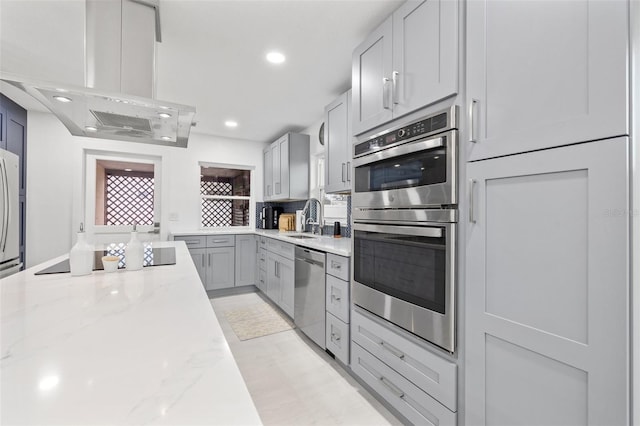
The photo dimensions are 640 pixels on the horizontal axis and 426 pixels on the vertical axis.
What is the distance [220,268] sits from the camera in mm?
4035

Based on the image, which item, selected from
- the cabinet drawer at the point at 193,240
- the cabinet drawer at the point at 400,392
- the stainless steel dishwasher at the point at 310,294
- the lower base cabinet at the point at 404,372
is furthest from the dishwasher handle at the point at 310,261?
the cabinet drawer at the point at 193,240

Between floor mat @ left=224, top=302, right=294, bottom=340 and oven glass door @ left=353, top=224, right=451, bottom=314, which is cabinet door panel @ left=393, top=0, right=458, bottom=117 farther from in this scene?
floor mat @ left=224, top=302, right=294, bottom=340

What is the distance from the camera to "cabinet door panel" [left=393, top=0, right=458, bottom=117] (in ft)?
4.27

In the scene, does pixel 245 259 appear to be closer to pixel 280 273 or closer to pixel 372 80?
pixel 280 273

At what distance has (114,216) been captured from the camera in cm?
391

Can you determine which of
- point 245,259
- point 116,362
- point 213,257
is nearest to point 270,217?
point 245,259

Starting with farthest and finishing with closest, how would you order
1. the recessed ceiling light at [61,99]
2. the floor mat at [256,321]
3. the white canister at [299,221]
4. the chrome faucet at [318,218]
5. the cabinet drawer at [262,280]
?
the white canister at [299,221], the cabinet drawer at [262,280], the chrome faucet at [318,218], the floor mat at [256,321], the recessed ceiling light at [61,99]

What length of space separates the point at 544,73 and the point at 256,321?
3087 mm

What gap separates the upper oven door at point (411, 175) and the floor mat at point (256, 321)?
1.72m

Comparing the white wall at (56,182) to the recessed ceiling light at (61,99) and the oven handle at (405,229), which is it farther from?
the oven handle at (405,229)

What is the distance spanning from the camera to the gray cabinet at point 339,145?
8.07 ft

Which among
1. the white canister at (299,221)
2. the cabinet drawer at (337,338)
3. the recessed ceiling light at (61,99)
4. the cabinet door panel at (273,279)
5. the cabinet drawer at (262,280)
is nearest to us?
the recessed ceiling light at (61,99)

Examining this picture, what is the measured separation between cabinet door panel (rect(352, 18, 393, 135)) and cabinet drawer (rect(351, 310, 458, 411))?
1264mm

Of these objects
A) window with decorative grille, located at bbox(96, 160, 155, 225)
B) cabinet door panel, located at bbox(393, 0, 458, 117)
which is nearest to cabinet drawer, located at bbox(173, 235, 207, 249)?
window with decorative grille, located at bbox(96, 160, 155, 225)
